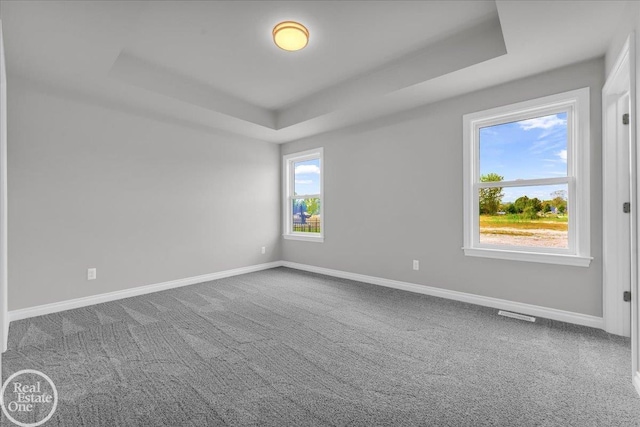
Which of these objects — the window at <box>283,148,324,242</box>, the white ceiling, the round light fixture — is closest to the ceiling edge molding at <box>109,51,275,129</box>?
the white ceiling

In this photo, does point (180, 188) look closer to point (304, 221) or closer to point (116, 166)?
point (116, 166)

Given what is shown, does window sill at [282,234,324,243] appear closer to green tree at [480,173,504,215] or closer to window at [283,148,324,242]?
window at [283,148,324,242]

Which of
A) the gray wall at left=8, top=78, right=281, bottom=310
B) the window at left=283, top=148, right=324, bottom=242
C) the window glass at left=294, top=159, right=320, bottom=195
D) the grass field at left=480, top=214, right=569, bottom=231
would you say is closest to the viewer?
the grass field at left=480, top=214, right=569, bottom=231

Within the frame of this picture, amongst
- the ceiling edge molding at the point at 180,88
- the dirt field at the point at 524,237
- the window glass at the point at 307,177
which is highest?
the ceiling edge molding at the point at 180,88

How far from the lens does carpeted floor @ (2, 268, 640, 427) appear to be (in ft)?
5.09

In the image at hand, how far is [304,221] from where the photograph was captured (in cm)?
540

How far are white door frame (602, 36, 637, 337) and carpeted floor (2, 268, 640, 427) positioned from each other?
0.23 meters

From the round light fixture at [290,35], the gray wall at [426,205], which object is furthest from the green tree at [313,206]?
the round light fixture at [290,35]

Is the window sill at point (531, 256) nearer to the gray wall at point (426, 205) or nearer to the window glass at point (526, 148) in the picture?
the gray wall at point (426, 205)

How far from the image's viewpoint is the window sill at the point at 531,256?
2.68m

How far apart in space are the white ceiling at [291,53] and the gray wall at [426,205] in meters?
0.22

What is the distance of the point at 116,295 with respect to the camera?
353 cm

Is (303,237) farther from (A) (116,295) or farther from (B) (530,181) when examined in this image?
(B) (530,181)

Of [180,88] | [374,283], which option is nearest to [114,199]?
[180,88]
